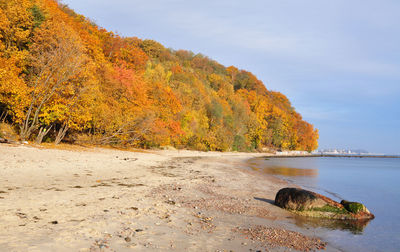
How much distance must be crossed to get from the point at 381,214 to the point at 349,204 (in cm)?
319

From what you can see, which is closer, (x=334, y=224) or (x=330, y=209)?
(x=334, y=224)

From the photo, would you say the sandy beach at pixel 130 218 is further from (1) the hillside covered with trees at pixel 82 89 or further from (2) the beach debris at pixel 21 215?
(1) the hillside covered with trees at pixel 82 89

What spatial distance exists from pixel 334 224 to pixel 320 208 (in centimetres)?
90

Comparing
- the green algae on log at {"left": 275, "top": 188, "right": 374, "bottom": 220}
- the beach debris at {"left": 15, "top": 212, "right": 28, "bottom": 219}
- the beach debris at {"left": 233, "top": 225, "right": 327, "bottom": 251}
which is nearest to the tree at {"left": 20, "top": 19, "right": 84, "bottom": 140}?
the beach debris at {"left": 15, "top": 212, "right": 28, "bottom": 219}

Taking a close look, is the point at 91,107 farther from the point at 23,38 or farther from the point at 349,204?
the point at 349,204

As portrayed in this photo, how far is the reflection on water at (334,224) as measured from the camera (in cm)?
842

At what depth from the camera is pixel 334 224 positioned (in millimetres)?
8836

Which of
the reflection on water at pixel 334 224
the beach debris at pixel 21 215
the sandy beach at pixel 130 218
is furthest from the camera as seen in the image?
the reflection on water at pixel 334 224

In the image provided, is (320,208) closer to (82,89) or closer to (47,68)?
(82,89)

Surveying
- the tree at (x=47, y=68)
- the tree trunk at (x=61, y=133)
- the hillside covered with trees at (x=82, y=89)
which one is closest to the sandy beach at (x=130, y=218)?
the tree at (x=47, y=68)

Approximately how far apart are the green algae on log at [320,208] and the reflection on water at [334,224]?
0.29 meters

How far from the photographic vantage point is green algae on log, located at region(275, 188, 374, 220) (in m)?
9.62

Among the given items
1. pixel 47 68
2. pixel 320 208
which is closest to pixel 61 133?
pixel 47 68

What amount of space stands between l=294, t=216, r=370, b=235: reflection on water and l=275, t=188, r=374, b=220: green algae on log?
292 millimetres
